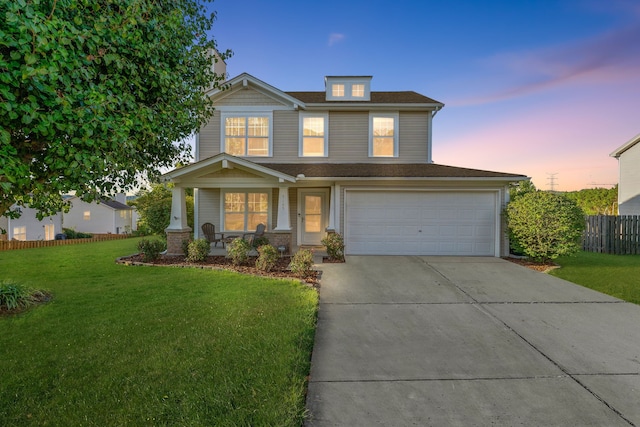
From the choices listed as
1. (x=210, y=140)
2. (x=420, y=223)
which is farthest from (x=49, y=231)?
(x=420, y=223)

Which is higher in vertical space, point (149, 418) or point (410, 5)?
point (410, 5)

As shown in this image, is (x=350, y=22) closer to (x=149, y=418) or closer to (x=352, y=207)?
(x=352, y=207)

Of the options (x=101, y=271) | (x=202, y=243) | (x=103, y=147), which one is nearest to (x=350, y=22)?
(x=202, y=243)

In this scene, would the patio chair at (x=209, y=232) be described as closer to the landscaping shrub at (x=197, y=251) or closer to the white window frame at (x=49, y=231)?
the landscaping shrub at (x=197, y=251)

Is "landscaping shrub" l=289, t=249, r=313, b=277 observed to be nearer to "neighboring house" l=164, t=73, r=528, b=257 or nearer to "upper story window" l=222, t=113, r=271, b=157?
"neighboring house" l=164, t=73, r=528, b=257

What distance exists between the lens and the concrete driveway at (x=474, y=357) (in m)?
2.59

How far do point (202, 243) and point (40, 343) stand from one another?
5507mm

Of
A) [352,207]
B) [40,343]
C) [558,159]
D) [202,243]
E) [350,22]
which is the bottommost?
[40,343]

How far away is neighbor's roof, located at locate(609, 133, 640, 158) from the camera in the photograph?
1727cm

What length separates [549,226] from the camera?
354 inches

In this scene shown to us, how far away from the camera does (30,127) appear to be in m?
2.91

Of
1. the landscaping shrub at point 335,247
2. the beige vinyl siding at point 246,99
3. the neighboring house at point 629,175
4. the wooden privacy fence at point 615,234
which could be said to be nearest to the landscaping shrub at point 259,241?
the landscaping shrub at point 335,247

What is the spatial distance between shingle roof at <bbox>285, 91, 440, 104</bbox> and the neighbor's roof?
49.1 feet

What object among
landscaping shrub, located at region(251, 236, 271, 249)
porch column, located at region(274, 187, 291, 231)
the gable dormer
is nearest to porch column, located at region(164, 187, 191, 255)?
landscaping shrub, located at region(251, 236, 271, 249)
